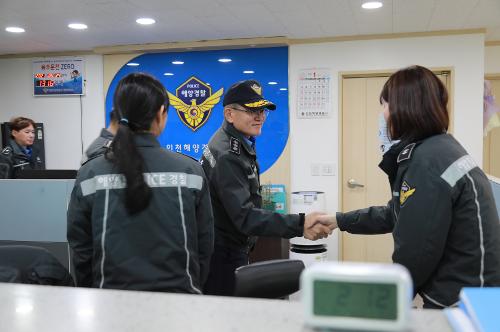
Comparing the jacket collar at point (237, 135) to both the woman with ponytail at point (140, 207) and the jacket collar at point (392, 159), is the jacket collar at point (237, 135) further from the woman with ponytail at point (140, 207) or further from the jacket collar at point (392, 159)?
the jacket collar at point (392, 159)

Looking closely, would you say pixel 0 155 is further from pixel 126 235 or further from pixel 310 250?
pixel 126 235

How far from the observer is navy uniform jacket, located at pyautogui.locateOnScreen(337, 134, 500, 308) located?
1.40 meters

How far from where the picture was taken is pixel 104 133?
2.58 meters

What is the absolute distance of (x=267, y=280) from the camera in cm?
123

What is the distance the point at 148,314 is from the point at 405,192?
951 mm

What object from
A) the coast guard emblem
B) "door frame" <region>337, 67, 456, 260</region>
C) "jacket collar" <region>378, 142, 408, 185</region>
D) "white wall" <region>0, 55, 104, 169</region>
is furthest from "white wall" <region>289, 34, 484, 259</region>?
"jacket collar" <region>378, 142, 408, 185</region>

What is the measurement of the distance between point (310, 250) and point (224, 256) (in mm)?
2745

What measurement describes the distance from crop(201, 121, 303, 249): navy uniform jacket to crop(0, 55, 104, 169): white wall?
3870mm

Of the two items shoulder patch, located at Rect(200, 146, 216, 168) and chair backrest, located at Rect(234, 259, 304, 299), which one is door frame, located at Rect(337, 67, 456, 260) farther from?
chair backrest, located at Rect(234, 259, 304, 299)

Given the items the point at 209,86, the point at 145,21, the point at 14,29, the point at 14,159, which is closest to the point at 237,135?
the point at 145,21

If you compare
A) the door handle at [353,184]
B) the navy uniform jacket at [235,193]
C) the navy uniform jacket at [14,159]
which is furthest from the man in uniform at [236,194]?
the door handle at [353,184]

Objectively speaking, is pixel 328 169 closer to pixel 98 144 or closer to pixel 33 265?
pixel 98 144

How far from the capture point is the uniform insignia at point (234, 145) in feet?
6.96

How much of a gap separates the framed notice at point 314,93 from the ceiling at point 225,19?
399 millimetres
